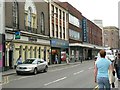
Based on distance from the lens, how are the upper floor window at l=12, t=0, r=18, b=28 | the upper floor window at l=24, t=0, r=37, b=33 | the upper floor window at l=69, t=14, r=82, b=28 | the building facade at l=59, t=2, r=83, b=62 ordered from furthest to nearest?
1. the upper floor window at l=69, t=14, r=82, b=28
2. the building facade at l=59, t=2, r=83, b=62
3. the upper floor window at l=24, t=0, r=37, b=33
4. the upper floor window at l=12, t=0, r=18, b=28

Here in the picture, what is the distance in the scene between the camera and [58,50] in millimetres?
56125

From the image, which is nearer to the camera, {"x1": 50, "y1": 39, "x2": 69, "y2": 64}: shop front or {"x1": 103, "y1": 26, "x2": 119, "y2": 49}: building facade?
{"x1": 50, "y1": 39, "x2": 69, "y2": 64}: shop front

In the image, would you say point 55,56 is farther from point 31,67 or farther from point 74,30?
point 31,67

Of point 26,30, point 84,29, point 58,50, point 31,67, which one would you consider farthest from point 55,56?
point 84,29

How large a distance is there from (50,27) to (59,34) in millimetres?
6023

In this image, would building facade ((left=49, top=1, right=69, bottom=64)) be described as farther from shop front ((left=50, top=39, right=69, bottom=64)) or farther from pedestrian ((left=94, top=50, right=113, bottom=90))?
pedestrian ((left=94, top=50, right=113, bottom=90))

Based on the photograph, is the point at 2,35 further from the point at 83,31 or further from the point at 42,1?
the point at 83,31

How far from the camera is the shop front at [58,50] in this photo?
171 feet

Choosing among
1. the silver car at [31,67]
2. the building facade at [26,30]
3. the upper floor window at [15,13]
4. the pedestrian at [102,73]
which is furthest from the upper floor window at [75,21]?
the pedestrian at [102,73]

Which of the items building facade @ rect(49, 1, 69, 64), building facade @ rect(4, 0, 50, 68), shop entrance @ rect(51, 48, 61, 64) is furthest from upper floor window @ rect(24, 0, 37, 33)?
shop entrance @ rect(51, 48, 61, 64)

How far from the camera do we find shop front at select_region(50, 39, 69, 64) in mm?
52094

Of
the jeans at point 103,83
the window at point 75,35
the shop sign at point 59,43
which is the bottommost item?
the jeans at point 103,83

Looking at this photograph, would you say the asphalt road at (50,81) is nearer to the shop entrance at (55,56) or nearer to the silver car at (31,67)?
the silver car at (31,67)

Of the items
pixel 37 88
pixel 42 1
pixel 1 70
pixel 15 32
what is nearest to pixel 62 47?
pixel 42 1
